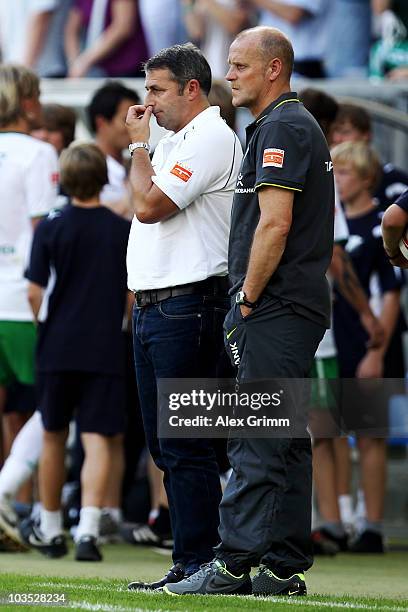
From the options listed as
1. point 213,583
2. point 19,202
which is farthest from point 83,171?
point 213,583

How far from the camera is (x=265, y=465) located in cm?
549

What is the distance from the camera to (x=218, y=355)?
6.06 meters

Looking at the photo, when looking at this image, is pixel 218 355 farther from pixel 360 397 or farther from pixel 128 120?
pixel 360 397

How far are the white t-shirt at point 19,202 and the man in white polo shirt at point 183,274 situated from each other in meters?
2.33

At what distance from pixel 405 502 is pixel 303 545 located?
419cm

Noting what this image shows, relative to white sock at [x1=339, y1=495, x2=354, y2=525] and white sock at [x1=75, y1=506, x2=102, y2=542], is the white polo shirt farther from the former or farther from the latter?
white sock at [x1=339, y1=495, x2=354, y2=525]

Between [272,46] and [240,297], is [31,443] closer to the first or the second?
[240,297]

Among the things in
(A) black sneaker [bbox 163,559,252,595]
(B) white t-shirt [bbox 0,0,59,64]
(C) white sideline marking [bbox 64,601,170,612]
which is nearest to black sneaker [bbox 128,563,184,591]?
(A) black sneaker [bbox 163,559,252,595]

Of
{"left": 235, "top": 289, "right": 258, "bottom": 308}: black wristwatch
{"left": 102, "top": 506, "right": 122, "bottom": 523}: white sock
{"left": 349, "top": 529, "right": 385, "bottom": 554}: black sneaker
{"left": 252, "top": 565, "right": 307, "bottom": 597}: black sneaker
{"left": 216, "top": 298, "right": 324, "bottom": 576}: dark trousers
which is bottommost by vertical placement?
{"left": 349, "top": 529, "right": 385, "bottom": 554}: black sneaker

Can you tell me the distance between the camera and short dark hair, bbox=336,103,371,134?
9.16m

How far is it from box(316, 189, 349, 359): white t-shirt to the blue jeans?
2333 mm

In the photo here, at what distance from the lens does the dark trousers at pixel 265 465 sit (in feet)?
18.0

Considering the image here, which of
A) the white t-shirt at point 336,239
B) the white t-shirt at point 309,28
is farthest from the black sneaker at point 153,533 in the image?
the white t-shirt at point 309,28

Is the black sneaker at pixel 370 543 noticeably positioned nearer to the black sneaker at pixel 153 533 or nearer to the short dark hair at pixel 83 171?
the black sneaker at pixel 153 533
